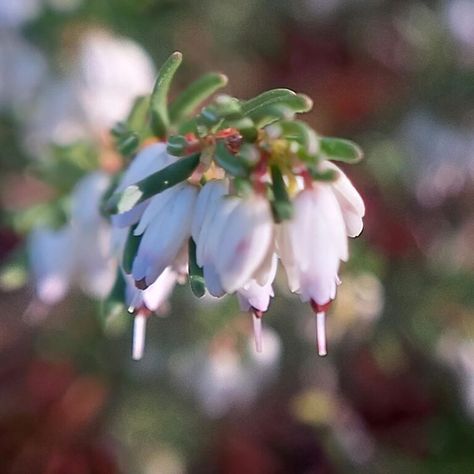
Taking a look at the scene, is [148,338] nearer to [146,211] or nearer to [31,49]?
[31,49]

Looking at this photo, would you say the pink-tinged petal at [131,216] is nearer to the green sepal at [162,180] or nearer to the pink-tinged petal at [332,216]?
the green sepal at [162,180]

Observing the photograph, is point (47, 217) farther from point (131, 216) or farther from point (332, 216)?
point (332, 216)

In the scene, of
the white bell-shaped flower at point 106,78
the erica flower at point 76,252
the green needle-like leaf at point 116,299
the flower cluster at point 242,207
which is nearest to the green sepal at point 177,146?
the flower cluster at point 242,207

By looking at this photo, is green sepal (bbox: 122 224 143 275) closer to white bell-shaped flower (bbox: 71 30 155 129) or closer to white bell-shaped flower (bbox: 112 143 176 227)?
white bell-shaped flower (bbox: 112 143 176 227)

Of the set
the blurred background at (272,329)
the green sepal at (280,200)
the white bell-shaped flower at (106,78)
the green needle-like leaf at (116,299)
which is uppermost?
the green sepal at (280,200)

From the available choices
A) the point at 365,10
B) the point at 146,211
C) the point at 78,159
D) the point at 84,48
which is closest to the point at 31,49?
the point at 84,48

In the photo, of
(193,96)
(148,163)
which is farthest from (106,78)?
(148,163)
